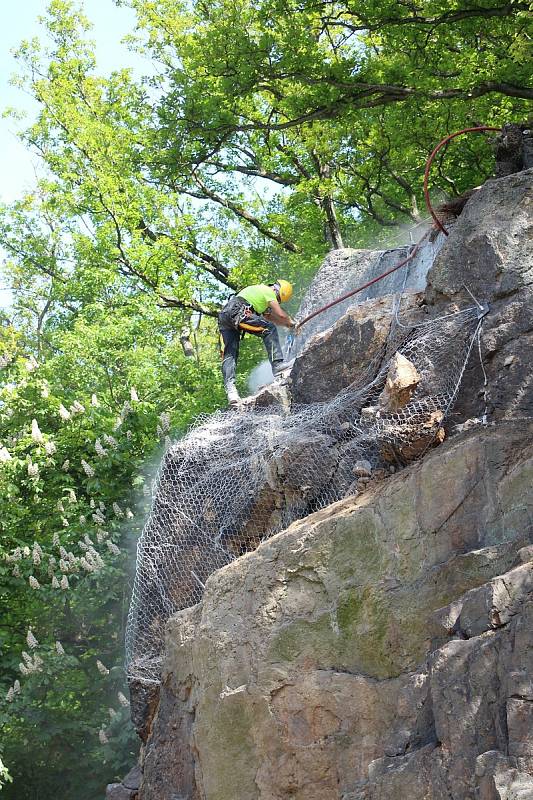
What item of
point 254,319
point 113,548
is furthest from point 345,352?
point 113,548

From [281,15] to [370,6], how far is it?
1.17 metres

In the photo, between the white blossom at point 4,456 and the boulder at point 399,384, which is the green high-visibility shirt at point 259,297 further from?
the boulder at point 399,384

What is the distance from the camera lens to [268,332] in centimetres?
1212

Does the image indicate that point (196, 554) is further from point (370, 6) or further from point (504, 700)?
point (370, 6)

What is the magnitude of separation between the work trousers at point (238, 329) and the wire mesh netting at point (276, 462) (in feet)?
5.53

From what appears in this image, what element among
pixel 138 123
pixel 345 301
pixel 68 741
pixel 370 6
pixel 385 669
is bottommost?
pixel 68 741

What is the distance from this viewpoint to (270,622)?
7.51 meters

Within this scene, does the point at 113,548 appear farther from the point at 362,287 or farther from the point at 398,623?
the point at 398,623

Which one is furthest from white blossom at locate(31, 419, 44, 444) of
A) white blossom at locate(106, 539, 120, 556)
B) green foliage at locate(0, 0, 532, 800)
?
white blossom at locate(106, 539, 120, 556)

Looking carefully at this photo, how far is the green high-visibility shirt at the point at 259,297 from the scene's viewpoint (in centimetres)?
1191

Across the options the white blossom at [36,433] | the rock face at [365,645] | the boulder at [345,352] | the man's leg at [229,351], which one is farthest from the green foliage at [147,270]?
the rock face at [365,645]

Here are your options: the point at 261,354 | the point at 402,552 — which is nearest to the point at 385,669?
the point at 402,552

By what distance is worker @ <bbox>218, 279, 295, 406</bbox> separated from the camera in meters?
11.9

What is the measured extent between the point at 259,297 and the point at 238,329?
1.48 ft
